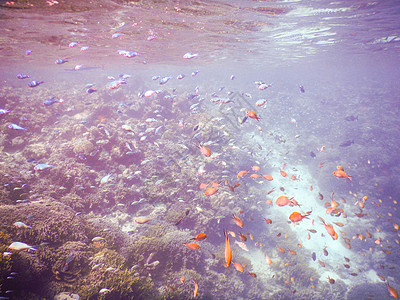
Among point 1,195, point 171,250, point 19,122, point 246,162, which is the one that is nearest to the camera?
point 1,195

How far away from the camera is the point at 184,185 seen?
1052 centimetres

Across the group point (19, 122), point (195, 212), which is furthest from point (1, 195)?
point (19, 122)

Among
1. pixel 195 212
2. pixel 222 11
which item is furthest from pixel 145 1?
pixel 195 212

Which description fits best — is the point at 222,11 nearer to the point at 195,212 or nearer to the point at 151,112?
the point at 151,112

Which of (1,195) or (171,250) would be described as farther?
(171,250)

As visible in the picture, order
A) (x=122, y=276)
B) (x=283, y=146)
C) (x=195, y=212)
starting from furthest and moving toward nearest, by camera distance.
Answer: (x=283, y=146), (x=195, y=212), (x=122, y=276)

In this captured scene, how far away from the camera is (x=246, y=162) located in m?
15.3

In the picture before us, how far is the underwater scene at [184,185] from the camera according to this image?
5.47 metres

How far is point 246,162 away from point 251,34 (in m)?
14.1

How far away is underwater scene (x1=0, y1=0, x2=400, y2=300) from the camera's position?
547 cm

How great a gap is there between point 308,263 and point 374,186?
31.6 feet

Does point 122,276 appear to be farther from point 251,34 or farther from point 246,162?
point 251,34

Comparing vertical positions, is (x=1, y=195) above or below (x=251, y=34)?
below

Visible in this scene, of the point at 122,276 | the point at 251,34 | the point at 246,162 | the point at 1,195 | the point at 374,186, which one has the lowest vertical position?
the point at 374,186
